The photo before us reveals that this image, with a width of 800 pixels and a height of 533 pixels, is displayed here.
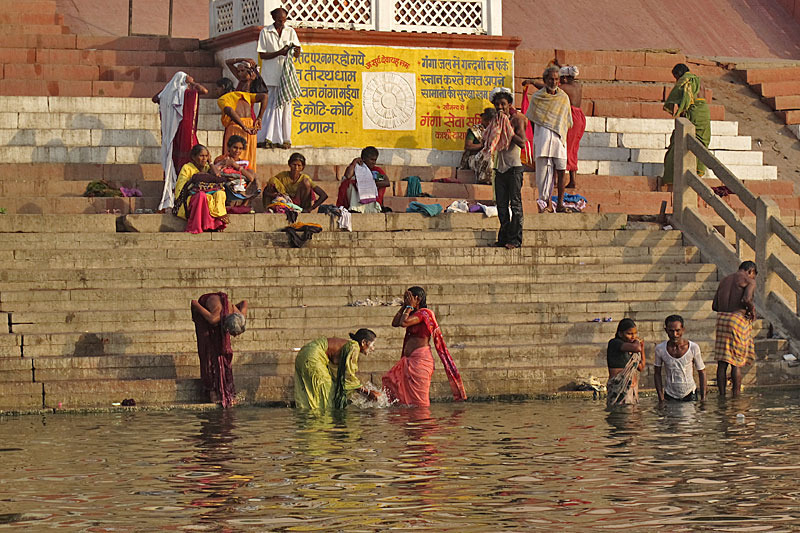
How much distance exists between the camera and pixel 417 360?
44.3 feet

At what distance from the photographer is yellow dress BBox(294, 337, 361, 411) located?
1325cm

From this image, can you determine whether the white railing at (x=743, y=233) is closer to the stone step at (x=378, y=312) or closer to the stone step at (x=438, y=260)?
Result: the stone step at (x=438, y=260)

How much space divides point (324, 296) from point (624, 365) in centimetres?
336

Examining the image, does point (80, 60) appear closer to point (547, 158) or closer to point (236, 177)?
point (236, 177)

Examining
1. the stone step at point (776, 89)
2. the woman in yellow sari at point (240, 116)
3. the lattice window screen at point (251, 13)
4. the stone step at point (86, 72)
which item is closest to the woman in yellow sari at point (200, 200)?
the woman in yellow sari at point (240, 116)

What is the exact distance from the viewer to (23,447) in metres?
10.9

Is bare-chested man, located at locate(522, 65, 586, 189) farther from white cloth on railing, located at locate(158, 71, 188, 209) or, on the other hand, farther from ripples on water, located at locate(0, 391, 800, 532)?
ripples on water, located at locate(0, 391, 800, 532)

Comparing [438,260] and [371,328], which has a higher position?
[438,260]

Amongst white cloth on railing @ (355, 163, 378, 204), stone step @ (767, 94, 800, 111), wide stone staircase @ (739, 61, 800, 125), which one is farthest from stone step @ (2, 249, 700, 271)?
stone step @ (767, 94, 800, 111)

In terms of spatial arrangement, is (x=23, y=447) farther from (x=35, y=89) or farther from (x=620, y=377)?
(x=35, y=89)

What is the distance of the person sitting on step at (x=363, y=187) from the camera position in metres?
17.6

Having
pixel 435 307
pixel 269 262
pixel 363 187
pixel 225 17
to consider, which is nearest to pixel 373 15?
pixel 225 17

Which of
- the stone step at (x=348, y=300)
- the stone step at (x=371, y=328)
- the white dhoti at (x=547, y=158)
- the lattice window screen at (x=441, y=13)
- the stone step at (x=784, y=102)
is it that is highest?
the lattice window screen at (x=441, y=13)

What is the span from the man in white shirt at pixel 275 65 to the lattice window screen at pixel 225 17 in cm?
139
